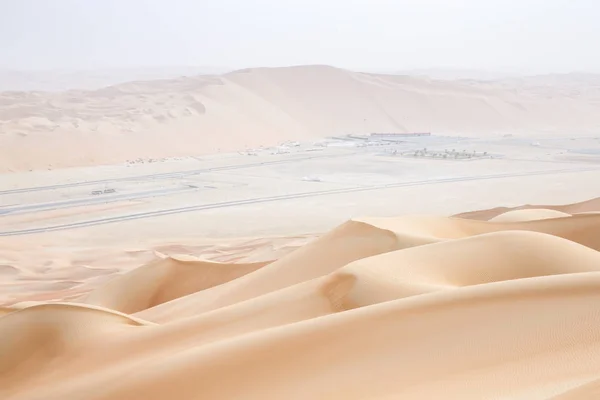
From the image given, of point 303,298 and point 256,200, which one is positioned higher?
point 303,298

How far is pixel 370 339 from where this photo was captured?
10.9ft

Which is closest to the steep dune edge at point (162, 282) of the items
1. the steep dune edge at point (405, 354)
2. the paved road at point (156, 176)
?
the steep dune edge at point (405, 354)

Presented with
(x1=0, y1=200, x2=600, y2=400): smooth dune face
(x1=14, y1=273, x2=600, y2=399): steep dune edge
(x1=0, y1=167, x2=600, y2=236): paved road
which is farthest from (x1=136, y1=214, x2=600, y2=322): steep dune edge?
(x1=0, y1=167, x2=600, y2=236): paved road

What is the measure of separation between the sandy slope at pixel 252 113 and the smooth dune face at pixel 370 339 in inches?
1208

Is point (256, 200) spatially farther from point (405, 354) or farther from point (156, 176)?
point (405, 354)

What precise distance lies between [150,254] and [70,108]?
36491mm

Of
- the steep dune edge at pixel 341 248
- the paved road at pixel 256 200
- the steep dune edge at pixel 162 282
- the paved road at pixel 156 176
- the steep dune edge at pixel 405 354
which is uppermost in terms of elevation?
the steep dune edge at pixel 405 354

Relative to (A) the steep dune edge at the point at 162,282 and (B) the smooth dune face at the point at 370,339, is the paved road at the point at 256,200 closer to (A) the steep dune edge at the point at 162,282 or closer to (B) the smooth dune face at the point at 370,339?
(A) the steep dune edge at the point at 162,282

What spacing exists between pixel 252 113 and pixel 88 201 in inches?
1274

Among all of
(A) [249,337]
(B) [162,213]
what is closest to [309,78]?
(B) [162,213]

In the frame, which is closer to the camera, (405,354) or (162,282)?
(405,354)

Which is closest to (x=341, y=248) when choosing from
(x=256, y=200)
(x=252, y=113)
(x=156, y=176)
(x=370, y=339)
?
(x=370, y=339)

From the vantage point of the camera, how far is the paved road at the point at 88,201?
67.9 feet

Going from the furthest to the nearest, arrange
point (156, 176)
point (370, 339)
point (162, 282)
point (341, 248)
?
point (156, 176), point (162, 282), point (341, 248), point (370, 339)
